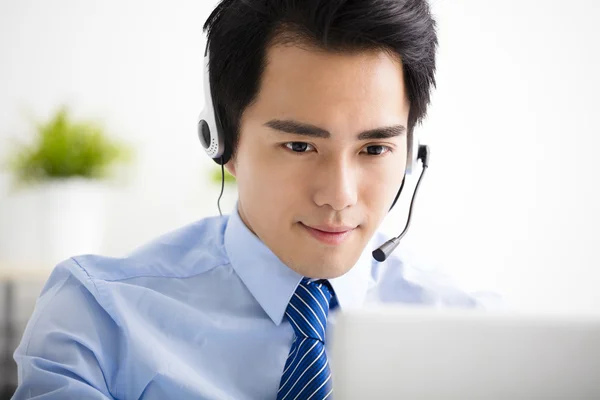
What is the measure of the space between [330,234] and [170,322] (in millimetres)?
338

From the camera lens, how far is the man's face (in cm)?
98

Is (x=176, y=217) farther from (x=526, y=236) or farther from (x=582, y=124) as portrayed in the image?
(x=582, y=124)

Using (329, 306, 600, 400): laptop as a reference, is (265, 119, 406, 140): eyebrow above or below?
above

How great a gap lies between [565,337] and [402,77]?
0.62 meters

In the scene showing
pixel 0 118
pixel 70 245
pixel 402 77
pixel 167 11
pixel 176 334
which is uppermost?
pixel 167 11

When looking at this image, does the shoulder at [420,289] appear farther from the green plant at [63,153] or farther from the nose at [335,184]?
the green plant at [63,153]

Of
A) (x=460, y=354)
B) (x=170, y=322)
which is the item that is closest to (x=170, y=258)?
(x=170, y=322)

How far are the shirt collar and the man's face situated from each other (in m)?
0.07

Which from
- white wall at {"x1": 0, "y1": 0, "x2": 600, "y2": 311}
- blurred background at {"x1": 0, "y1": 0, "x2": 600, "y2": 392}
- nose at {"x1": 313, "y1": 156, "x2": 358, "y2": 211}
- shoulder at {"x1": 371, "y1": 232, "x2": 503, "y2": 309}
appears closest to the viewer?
nose at {"x1": 313, "y1": 156, "x2": 358, "y2": 211}

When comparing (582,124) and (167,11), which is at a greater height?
(167,11)

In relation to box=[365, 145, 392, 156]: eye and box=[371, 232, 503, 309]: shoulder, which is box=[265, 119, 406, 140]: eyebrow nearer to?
box=[365, 145, 392, 156]: eye

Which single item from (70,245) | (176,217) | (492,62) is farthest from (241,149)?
(492,62)

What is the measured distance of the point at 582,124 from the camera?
9.31ft

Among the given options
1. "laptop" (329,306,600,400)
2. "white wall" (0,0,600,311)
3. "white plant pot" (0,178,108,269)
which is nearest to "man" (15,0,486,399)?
"laptop" (329,306,600,400)
